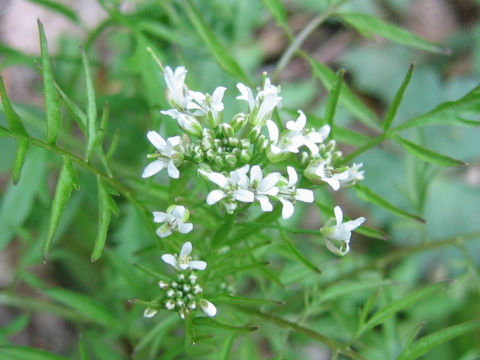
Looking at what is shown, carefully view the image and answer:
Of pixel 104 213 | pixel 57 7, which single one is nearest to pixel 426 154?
pixel 104 213

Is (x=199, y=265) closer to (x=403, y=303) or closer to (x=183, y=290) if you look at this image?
(x=183, y=290)

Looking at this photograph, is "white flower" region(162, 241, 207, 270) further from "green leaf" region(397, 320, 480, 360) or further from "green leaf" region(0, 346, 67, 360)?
"green leaf" region(397, 320, 480, 360)

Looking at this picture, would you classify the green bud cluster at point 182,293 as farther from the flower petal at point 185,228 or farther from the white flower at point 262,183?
the white flower at point 262,183

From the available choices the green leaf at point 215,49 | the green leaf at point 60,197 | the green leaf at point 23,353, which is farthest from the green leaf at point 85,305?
the green leaf at point 215,49

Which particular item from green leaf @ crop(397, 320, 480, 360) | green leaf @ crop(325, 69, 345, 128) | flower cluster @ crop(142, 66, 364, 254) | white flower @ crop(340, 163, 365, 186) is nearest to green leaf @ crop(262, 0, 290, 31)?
green leaf @ crop(325, 69, 345, 128)

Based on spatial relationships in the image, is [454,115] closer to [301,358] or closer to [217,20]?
[217,20]

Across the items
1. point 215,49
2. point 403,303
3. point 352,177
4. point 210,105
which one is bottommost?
point 403,303

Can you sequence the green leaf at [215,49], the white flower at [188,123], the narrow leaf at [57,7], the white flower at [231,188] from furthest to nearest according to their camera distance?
the narrow leaf at [57,7]
the green leaf at [215,49]
the white flower at [188,123]
the white flower at [231,188]
